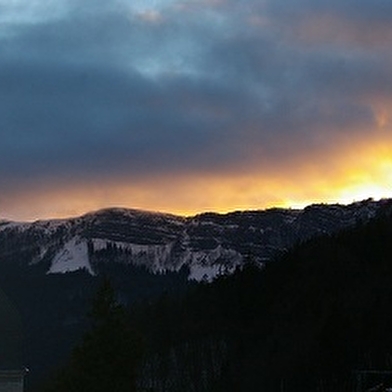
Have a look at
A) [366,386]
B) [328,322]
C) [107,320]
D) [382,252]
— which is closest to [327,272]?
[382,252]

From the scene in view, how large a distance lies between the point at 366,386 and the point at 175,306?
80.1 meters

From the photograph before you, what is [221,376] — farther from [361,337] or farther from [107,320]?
[107,320]

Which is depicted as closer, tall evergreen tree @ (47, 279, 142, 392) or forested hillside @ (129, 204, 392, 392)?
tall evergreen tree @ (47, 279, 142, 392)

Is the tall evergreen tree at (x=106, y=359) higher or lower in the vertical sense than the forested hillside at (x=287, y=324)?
lower

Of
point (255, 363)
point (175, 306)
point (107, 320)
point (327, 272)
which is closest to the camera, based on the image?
point (107, 320)

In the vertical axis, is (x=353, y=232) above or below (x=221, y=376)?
above

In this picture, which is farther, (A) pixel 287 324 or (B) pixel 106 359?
(A) pixel 287 324

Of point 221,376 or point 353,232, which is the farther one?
point 353,232

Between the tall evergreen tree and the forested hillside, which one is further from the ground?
the forested hillside

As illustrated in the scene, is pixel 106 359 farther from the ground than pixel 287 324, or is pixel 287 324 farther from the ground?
pixel 287 324

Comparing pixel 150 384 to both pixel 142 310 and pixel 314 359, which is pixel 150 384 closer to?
pixel 314 359

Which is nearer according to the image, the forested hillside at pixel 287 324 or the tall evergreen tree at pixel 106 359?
the tall evergreen tree at pixel 106 359

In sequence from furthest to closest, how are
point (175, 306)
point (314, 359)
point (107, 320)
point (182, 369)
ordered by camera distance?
1. point (175, 306)
2. point (182, 369)
3. point (314, 359)
4. point (107, 320)

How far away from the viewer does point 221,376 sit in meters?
132
